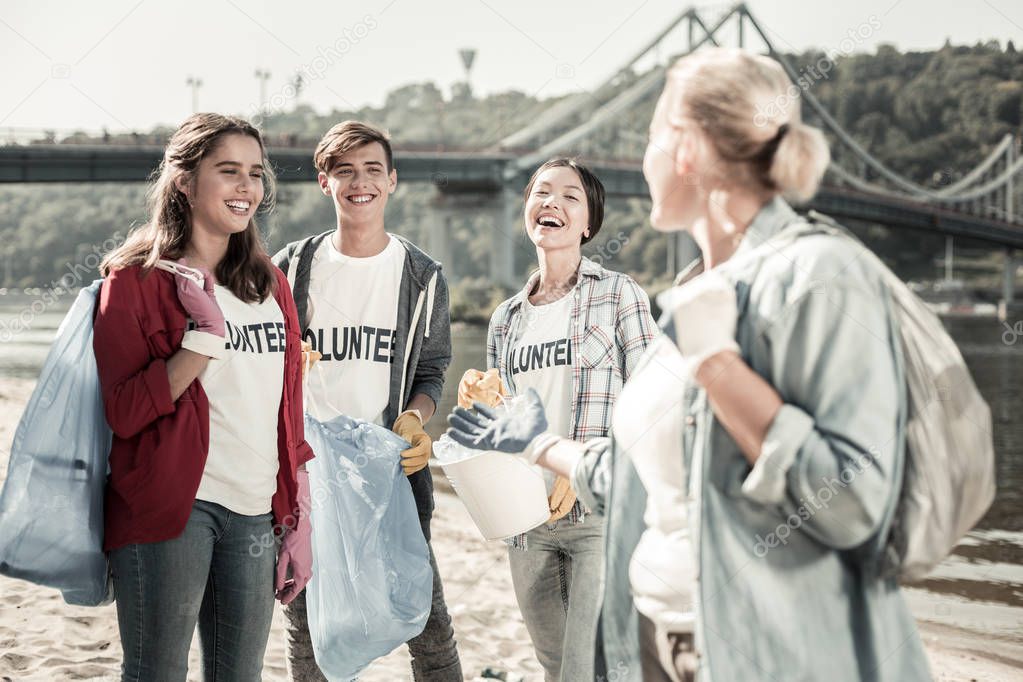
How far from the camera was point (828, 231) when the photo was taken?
122 cm

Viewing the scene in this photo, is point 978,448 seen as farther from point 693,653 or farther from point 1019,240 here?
point 1019,240

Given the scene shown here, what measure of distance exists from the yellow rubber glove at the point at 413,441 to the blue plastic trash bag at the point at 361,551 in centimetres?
3

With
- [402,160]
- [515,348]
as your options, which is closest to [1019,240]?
[402,160]

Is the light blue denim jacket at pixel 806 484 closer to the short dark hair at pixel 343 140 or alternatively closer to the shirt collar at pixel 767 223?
the shirt collar at pixel 767 223

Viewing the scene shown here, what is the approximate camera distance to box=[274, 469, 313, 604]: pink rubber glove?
218 cm

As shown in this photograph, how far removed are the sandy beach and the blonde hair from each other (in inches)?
98.0

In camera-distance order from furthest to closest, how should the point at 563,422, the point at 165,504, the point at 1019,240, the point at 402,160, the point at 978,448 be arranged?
the point at 1019,240
the point at 402,160
the point at 563,422
the point at 165,504
the point at 978,448

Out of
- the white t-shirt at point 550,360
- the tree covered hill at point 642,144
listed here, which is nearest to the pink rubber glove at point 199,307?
the white t-shirt at point 550,360

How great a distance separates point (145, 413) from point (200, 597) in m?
0.39

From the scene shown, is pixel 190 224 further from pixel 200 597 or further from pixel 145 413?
pixel 200 597

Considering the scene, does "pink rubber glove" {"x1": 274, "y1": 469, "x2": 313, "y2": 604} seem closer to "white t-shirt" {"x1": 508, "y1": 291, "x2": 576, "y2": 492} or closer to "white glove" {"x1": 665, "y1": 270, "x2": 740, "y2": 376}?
"white t-shirt" {"x1": 508, "y1": 291, "x2": 576, "y2": 492}

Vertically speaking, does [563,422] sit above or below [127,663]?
above

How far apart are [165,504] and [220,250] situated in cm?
59

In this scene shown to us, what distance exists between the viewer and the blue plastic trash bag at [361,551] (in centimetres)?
240
